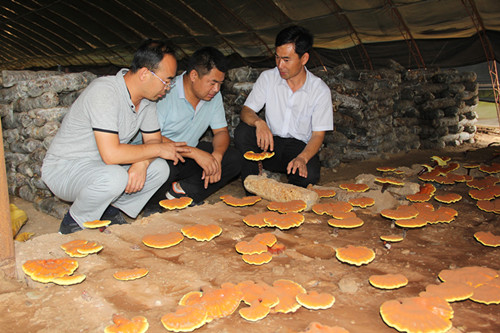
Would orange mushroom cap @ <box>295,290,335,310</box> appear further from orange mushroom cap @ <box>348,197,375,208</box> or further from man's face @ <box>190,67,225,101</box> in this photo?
man's face @ <box>190,67,225,101</box>

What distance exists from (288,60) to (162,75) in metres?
1.43

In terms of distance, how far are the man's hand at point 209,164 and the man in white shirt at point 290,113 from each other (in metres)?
0.47

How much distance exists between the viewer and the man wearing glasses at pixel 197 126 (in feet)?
11.1

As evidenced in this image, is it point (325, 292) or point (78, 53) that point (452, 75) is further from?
point (78, 53)

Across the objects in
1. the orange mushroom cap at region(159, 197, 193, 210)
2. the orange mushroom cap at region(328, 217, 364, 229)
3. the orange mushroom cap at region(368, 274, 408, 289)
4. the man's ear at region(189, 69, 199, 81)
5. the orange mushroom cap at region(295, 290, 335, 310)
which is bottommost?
the orange mushroom cap at region(295, 290, 335, 310)

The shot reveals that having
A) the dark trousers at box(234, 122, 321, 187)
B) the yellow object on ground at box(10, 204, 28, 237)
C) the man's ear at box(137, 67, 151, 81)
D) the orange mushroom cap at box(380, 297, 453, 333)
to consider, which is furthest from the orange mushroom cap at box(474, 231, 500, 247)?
the yellow object on ground at box(10, 204, 28, 237)

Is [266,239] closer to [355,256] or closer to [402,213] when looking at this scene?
[355,256]

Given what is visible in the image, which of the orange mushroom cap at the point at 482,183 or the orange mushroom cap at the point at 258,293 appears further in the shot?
the orange mushroom cap at the point at 482,183

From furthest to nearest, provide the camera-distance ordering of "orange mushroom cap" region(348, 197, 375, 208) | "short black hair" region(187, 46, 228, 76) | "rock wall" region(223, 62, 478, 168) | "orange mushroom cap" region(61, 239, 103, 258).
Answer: "rock wall" region(223, 62, 478, 168) < "short black hair" region(187, 46, 228, 76) < "orange mushroom cap" region(348, 197, 375, 208) < "orange mushroom cap" region(61, 239, 103, 258)

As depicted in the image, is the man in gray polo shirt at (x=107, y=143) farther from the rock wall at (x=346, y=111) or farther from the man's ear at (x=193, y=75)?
the rock wall at (x=346, y=111)

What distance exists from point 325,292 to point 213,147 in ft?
7.50

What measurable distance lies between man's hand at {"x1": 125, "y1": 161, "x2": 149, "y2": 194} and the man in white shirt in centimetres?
123

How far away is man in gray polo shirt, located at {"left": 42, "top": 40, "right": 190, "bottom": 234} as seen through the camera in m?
2.72

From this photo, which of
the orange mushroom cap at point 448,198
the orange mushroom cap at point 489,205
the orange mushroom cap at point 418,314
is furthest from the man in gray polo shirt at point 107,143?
the orange mushroom cap at point 489,205
